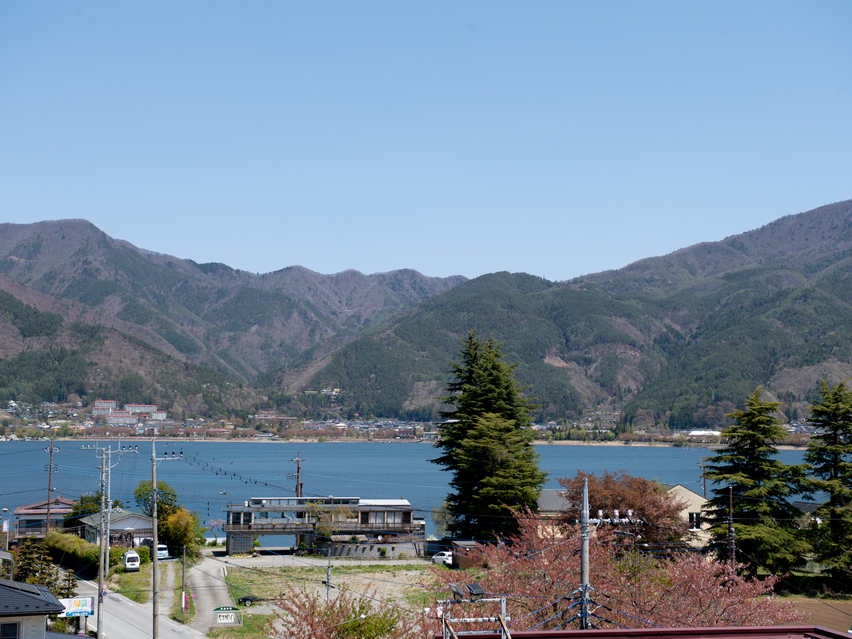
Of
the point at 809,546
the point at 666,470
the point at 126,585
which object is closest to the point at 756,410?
the point at 809,546

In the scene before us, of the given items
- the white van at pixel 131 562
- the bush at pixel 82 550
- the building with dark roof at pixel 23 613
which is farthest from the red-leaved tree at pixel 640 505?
the building with dark roof at pixel 23 613

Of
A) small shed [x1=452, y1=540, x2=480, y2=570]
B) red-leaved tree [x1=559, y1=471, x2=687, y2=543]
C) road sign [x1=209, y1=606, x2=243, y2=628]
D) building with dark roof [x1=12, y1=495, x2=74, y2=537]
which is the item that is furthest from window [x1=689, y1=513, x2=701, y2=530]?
building with dark roof [x1=12, y1=495, x2=74, y2=537]

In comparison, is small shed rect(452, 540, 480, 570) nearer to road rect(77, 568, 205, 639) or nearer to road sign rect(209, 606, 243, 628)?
road sign rect(209, 606, 243, 628)

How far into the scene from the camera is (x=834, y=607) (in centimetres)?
3666

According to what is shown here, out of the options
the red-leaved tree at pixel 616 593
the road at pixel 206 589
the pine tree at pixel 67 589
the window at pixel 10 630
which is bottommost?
the road at pixel 206 589

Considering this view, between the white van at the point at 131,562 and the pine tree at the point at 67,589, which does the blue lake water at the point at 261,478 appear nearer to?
the white van at the point at 131,562

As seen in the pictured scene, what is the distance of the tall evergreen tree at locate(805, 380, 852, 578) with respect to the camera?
1575 inches

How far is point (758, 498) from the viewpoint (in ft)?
139

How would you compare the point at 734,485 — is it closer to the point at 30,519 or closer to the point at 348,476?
the point at 30,519

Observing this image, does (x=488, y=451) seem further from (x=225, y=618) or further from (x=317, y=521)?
(x=225, y=618)

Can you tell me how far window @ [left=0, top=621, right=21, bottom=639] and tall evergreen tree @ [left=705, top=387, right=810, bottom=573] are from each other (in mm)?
31855

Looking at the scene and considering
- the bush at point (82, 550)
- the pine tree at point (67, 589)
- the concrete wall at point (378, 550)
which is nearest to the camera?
the pine tree at point (67, 589)

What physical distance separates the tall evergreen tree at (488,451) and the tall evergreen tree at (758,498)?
33.5 ft

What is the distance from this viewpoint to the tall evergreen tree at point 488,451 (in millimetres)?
45594
